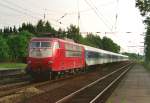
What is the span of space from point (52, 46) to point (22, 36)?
9232 centimetres

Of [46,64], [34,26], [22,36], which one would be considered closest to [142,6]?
[46,64]

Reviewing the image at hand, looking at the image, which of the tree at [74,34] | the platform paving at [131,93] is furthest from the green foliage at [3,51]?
the platform paving at [131,93]

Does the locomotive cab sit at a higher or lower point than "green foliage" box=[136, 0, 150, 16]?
lower

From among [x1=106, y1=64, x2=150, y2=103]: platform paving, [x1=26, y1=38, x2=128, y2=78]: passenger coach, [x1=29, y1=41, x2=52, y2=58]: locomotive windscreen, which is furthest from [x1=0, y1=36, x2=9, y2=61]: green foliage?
[x1=106, y1=64, x2=150, y2=103]: platform paving

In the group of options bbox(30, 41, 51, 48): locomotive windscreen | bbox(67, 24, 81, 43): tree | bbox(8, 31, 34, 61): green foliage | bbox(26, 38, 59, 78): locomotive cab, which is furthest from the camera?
bbox(8, 31, 34, 61): green foliage

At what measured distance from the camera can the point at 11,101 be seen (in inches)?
642

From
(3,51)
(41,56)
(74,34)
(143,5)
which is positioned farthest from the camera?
(3,51)

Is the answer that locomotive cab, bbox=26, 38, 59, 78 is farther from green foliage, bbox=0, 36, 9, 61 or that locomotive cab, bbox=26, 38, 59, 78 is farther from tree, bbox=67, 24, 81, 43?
green foliage, bbox=0, 36, 9, 61

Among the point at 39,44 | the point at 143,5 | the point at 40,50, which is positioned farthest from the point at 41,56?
the point at 143,5

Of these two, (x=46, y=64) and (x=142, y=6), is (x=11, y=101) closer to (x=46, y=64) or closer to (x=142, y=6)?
(x=46, y=64)

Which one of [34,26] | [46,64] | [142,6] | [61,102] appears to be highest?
[34,26]

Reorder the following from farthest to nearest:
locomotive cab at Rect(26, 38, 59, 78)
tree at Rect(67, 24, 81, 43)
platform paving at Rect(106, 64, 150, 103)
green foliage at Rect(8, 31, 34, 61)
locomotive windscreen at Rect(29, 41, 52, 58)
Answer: green foliage at Rect(8, 31, 34, 61), tree at Rect(67, 24, 81, 43), locomotive windscreen at Rect(29, 41, 52, 58), locomotive cab at Rect(26, 38, 59, 78), platform paving at Rect(106, 64, 150, 103)

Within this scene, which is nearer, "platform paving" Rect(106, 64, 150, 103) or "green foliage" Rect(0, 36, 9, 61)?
"platform paving" Rect(106, 64, 150, 103)

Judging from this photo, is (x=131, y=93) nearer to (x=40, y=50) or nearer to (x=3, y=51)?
(x=40, y=50)
